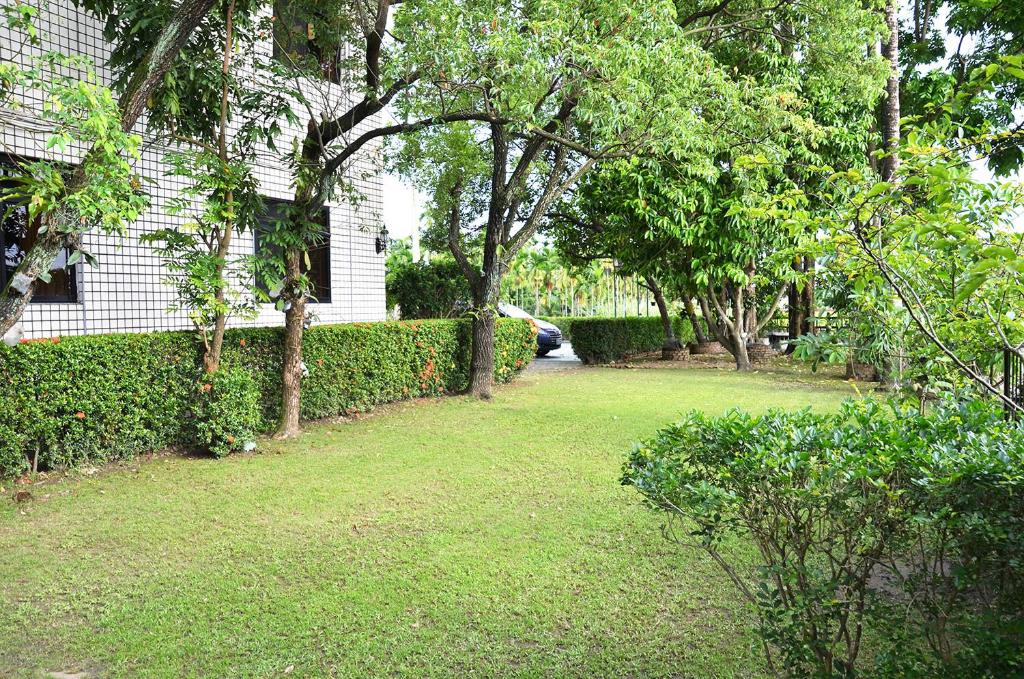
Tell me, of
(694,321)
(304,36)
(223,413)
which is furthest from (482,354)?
(694,321)

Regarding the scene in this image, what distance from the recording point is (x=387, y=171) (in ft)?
42.2

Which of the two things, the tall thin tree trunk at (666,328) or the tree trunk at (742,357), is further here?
the tall thin tree trunk at (666,328)

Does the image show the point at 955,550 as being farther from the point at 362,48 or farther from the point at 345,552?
the point at 362,48

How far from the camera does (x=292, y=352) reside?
24.8ft

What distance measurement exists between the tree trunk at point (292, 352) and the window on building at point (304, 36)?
2.36 meters

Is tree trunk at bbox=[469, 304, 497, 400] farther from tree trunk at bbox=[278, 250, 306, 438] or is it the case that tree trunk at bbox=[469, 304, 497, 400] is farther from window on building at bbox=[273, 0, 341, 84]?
window on building at bbox=[273, 0, 341, 84]

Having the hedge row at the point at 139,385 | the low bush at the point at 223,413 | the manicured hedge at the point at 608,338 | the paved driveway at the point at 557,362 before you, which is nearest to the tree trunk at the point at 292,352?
the hedge row at the point at 139,385

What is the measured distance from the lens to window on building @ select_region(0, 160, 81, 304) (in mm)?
6918

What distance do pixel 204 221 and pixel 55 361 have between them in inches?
67.3

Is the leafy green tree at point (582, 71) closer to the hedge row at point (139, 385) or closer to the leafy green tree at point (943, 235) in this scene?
the hedge row at point (139, 385)

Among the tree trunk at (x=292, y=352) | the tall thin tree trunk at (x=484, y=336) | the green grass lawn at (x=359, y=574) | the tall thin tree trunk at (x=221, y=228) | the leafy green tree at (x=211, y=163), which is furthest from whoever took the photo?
the tall thin tree trunk at (x=484, y=336)

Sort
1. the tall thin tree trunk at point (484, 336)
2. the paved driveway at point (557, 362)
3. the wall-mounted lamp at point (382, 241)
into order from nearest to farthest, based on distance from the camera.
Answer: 1. the tall thin tree trunk at point (484, 336)
2. the wall-mounted lamp at point (382, 241)
3. the paved driveway at point (557, 362)

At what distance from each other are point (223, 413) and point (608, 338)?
1123 centimetres

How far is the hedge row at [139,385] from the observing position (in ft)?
18.4
